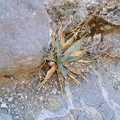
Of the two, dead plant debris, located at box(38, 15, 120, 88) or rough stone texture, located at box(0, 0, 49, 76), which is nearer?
rough stone texture, located at box(0, 0, 49, 76)

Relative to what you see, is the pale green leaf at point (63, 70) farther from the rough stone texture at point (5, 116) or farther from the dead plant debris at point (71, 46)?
the rough stone texture at point (5, 116)

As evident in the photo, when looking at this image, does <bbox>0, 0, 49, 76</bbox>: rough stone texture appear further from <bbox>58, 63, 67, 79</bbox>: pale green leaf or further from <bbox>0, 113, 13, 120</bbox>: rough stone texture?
<bbox>0, 113, 13, 120</bbox>: rough stone texture

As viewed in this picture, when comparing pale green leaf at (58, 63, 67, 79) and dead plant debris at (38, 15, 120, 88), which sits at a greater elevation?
dead plant debris at (38, 15, 120, 88)

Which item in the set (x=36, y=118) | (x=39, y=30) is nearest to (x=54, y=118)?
(x=36, y=118)

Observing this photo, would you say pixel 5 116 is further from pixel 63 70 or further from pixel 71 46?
pixel 71 46

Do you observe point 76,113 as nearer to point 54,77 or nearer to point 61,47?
point 54,77

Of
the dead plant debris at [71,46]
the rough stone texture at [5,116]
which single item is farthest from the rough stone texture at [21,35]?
the rough stone texture at [5,116]

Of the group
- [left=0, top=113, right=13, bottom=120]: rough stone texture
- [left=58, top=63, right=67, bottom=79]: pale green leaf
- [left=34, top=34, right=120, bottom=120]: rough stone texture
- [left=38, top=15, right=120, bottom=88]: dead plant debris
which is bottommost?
[left=34, top=34, right=120, bottom=120]: rough stone texture

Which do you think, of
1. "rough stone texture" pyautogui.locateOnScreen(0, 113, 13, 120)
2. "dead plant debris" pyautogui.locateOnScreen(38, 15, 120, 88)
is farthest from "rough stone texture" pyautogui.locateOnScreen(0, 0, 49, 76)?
"rough stone texture" pyautogui.locateOnScreen(0, 113, 13, 120)
